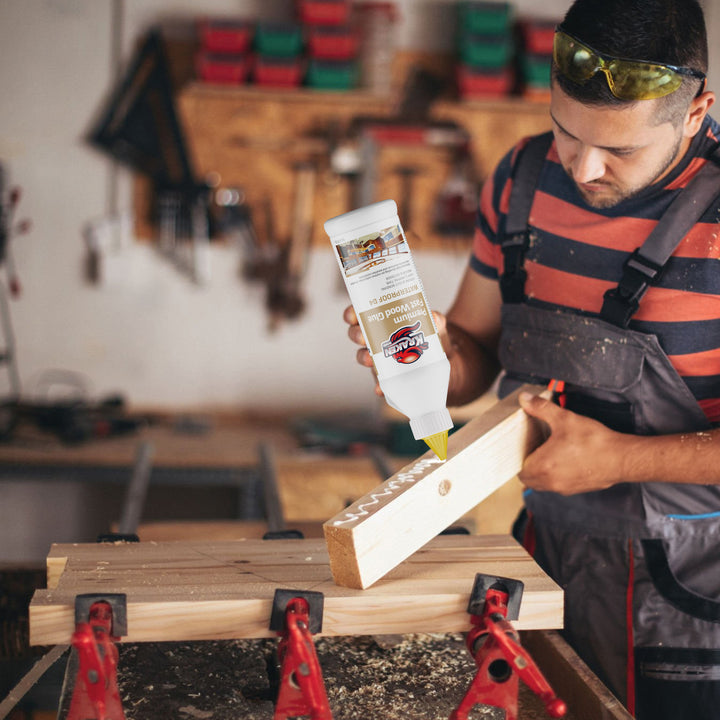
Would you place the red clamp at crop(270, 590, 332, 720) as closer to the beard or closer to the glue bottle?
the glue bottle

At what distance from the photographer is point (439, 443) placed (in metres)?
1.05

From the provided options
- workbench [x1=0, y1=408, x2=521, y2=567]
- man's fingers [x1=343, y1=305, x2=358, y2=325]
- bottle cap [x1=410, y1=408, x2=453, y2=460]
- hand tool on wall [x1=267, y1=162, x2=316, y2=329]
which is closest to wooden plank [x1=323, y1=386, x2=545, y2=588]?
bottle cap [x1=410, y1=408, x2=453, y2=460]

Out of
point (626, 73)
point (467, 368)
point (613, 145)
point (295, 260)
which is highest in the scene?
point (626, 73)

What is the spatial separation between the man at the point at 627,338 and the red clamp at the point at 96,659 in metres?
0.43

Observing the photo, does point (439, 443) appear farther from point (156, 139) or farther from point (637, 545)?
point (156, 139)

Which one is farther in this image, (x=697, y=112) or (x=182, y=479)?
(x=182, y=479)

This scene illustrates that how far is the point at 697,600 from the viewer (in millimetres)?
1272

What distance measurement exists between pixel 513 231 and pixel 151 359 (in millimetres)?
2690

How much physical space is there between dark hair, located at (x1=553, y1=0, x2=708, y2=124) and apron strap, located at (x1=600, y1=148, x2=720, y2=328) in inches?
5.3

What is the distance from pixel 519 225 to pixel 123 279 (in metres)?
2.66

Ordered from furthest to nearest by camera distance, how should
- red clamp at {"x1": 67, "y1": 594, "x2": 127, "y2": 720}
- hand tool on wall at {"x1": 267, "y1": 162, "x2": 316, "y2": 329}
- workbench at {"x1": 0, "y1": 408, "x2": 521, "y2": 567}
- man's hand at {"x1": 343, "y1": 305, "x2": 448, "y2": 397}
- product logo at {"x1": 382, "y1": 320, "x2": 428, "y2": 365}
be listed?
hand tool on wall at {"x1": 267, "y1": 162, "x2": 316, "y2": 329} < workbench at {"x1": 0, "y1": 408, "x2": 521, "y2": 567} < man's hand at {"x1": 343, "y1": 305, "x2": 448, "y2": 397} < product logo at {"x1": 382, "y1": 320, "x2": 428, "y2": 365} < red clamp at {"x1": 67, "y1": 594, "x2": 127, "y2": 720}

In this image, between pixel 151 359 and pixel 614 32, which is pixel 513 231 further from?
pixel 151 359

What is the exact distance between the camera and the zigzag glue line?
1008 mm

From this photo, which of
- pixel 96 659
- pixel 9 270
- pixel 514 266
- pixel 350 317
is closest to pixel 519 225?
pixel 514 266
